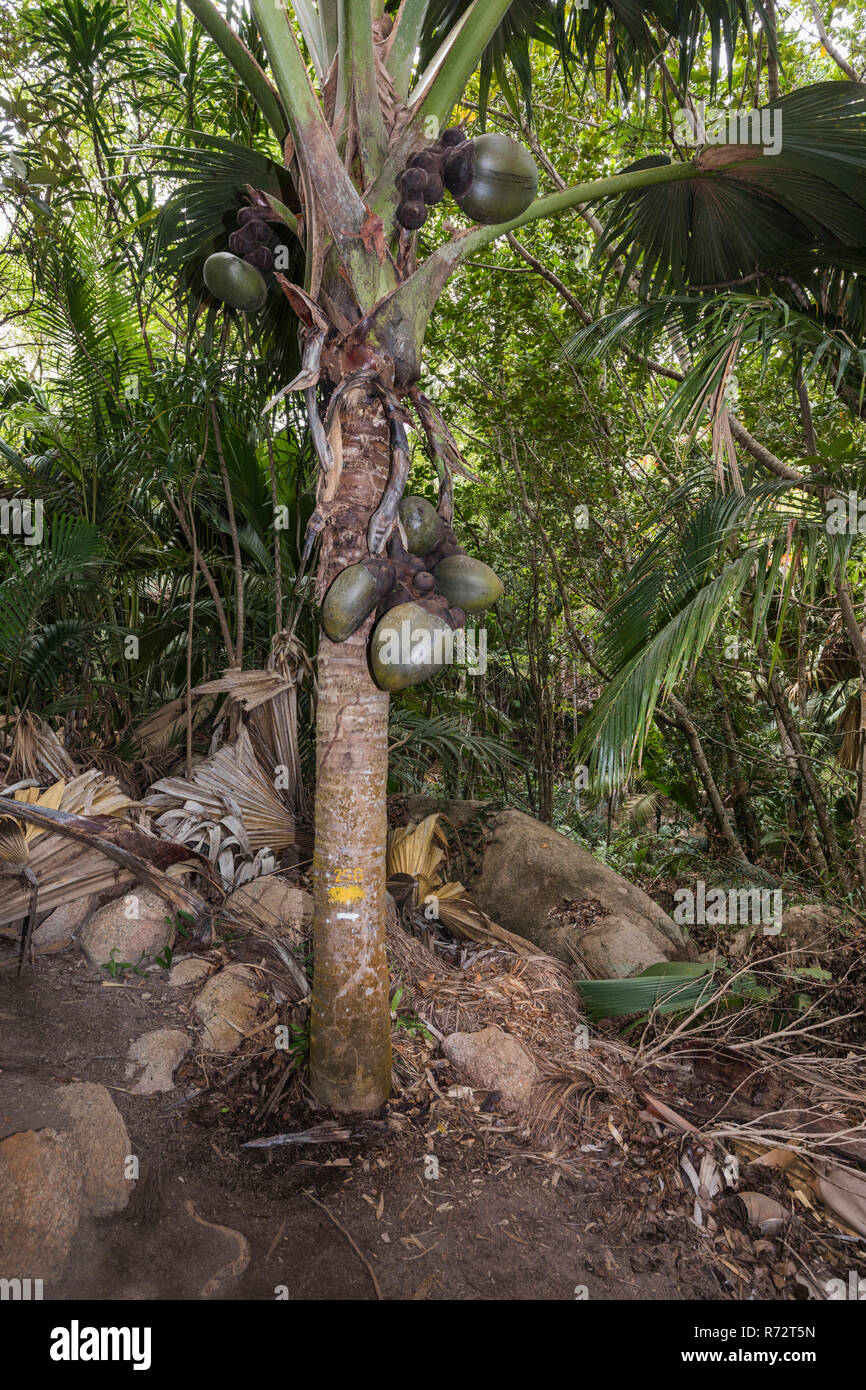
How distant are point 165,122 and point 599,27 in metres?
3.72

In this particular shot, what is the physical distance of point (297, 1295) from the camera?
1.78 metres

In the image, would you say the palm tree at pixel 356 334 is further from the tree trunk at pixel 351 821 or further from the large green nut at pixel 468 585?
the large green nut at pixel 468 585

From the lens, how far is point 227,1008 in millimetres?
2730

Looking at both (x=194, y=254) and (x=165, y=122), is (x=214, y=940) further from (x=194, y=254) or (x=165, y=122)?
(x=165, y=122)

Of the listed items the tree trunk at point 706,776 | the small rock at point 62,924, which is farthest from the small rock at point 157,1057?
the tree trunk at point 706,776

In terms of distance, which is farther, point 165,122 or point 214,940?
point 165,122

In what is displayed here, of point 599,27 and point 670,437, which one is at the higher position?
point 599,27

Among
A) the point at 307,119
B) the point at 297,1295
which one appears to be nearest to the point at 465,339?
the point at 307,119

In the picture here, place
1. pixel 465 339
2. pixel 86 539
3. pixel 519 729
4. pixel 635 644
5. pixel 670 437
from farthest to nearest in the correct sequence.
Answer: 1. pixel 519 729
2. pixel 670 437
3. pixel 465 339
4. pixel 86 539
5. pixel 635 644

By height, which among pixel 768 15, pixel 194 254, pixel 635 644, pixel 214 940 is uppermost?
pixel 768 15

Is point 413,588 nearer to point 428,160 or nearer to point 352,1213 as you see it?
point 428,160

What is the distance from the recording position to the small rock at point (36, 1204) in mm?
1739

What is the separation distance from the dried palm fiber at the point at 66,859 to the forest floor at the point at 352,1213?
647mm

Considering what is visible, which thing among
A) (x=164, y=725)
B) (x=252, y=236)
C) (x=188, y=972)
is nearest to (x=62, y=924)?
(x=188, y=972)
